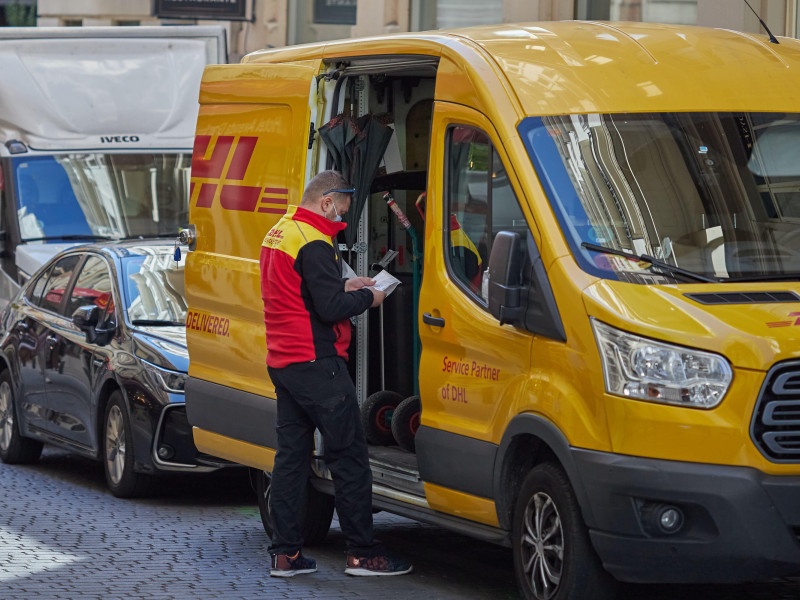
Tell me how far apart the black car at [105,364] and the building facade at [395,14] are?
6577mm

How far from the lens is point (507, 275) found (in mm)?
6395

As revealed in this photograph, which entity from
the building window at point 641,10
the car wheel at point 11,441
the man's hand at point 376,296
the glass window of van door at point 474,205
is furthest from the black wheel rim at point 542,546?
the building window at point 641,10

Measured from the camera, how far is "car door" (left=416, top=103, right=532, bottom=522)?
6.69 m

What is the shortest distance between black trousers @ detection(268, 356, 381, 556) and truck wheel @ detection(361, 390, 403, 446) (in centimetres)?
63

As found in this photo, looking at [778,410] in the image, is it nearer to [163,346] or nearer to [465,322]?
[465,322]

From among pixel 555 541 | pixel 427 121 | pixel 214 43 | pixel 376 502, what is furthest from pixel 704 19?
pixel 555 541

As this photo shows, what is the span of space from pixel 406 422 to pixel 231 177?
6.07 ft

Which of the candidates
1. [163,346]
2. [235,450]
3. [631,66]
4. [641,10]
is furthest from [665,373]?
[641,10]

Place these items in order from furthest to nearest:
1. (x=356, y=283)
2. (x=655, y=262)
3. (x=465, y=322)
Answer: (x=356, y=283) → (x=465, y=322) → (x=655, y=262)

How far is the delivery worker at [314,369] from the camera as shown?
750cm

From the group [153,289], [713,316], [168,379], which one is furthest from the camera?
[153,289]

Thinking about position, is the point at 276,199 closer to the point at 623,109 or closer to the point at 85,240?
the point at 623,109

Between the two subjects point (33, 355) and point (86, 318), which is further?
point (33, 355)

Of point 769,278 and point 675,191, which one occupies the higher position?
point 675,191
